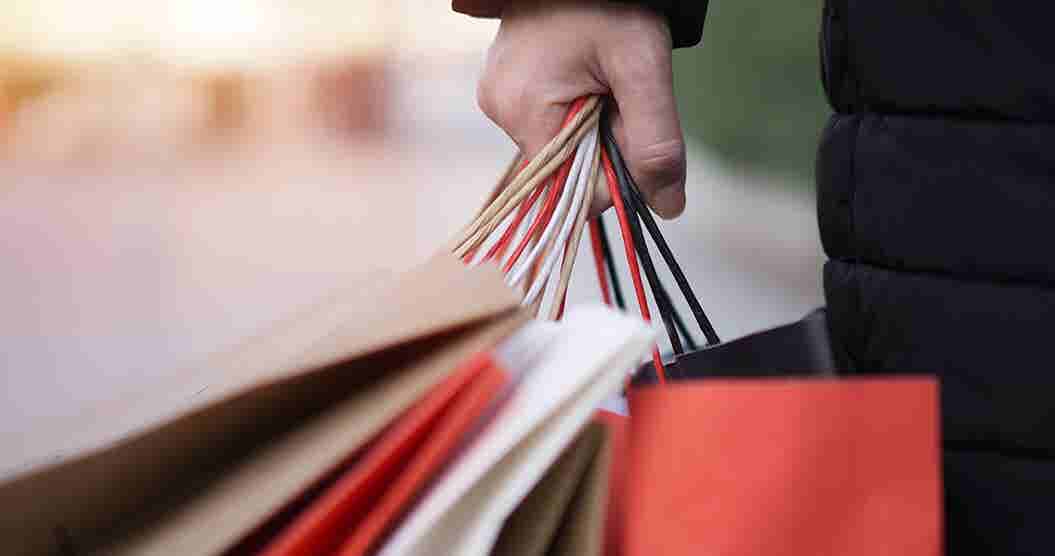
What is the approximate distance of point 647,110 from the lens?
0.49 meters

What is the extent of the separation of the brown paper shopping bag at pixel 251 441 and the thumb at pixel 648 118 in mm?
237

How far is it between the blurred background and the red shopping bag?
121cm

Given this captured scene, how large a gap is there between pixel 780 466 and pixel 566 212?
0.23 metres

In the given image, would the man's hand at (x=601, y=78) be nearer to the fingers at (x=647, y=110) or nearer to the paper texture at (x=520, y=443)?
the fingers at (x=647, y=110)

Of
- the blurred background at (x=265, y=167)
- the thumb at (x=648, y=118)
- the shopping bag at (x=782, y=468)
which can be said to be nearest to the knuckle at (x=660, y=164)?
the thumb at (x=648, y=118)

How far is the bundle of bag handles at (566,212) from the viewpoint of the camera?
46 centimetres

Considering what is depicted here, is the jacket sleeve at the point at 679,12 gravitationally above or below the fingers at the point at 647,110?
above

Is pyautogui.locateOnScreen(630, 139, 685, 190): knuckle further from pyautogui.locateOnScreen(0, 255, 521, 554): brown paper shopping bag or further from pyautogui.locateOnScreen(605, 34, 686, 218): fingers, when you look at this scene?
pyautogui.locateOnScreen(0, 255, 521, 554): brown paper shopping bag

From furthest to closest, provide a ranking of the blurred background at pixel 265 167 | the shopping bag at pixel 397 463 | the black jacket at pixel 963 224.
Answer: the blurred background at pixel 265 167 < the black jacket at pixel 963 224 < the shopping bag at pixel 397 463

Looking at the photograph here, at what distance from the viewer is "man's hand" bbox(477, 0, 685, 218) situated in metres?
0.49

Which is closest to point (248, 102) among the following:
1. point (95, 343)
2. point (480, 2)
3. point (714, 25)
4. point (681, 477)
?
point (95, 343)

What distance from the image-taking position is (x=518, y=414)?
0.24m

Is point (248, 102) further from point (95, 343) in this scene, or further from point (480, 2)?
point (480, 2)

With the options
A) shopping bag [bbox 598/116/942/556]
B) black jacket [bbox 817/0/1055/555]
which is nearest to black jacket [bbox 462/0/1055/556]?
black jacket [bbox 817/0/1055/555]
